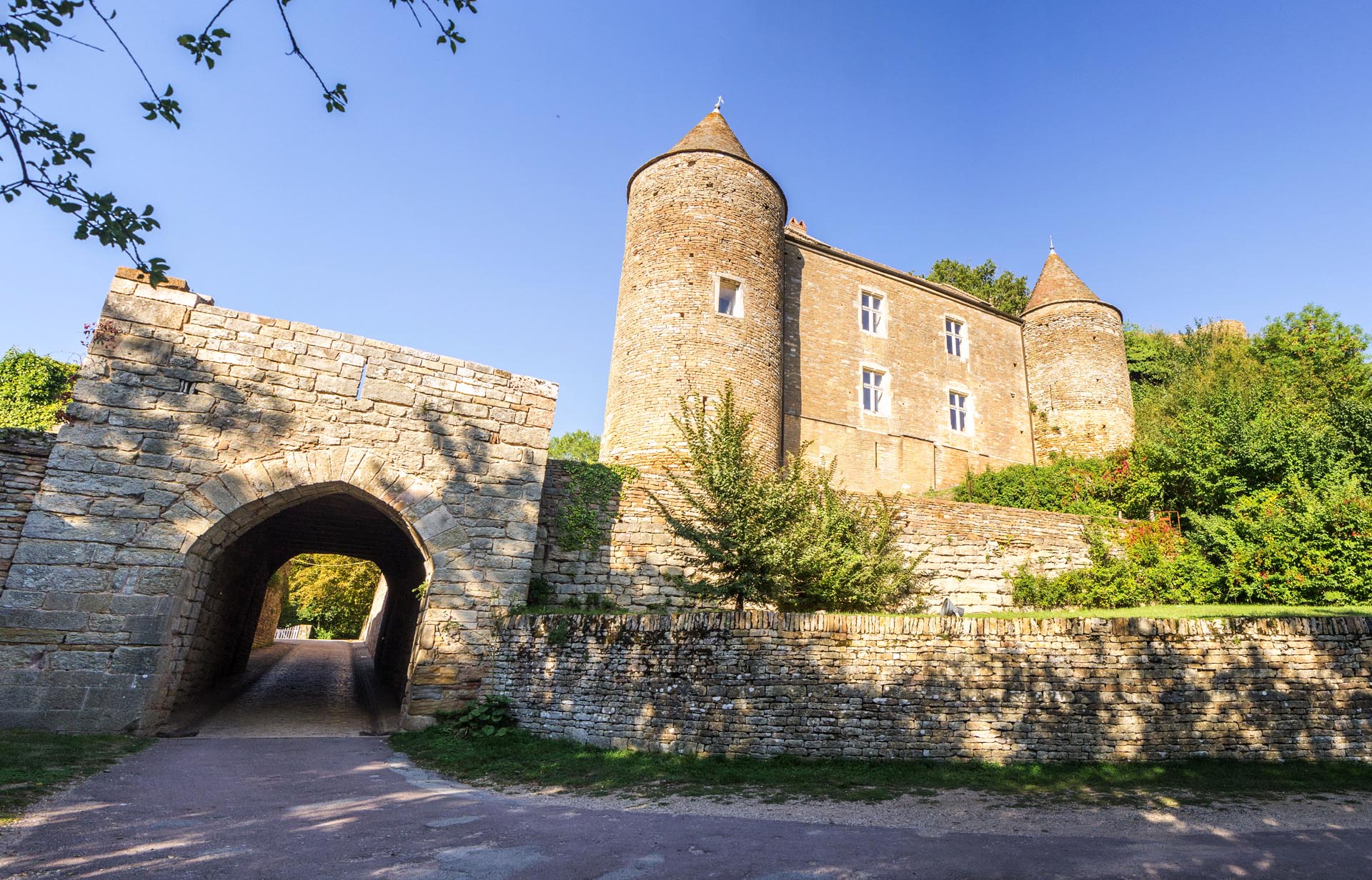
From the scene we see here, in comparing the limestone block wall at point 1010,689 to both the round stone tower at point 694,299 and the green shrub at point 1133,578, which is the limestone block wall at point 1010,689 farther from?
the round stone tower at point 694,299

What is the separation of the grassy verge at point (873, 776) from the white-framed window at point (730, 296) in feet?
40.5

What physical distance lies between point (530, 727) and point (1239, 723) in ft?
28.8

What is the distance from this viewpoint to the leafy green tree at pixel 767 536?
1015 centimetres

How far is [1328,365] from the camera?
25.0 metres

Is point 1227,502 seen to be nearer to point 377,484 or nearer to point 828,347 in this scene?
point 828,347

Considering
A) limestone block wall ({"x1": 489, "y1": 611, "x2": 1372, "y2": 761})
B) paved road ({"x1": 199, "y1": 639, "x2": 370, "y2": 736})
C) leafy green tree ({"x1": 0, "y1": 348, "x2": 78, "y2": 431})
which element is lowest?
paved road ({"x1": 199, "y1": 639, "x2": 370, "y2": 736})

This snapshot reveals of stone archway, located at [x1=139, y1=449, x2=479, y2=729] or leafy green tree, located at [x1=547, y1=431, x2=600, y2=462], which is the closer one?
stone archway, located at [x1=139, y1=449, x2=479, y2=729]

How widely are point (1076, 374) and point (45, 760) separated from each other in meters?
27.9

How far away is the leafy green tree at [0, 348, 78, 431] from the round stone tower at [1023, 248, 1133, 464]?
29.5 metres

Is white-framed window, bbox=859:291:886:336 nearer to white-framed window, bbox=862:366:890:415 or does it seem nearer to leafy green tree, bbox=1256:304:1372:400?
white-framed window, bbox=862:366:890:415

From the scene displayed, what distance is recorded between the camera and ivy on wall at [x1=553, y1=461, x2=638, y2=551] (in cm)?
1209

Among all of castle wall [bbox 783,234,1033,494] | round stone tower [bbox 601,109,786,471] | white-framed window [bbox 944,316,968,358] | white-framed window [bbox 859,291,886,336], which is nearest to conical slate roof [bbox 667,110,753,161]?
round stone tower [bbox 601,109,786,471]

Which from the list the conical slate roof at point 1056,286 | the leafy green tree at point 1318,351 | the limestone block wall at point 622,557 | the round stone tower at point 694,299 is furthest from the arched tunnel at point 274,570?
the leafy green tree at point 1318,351

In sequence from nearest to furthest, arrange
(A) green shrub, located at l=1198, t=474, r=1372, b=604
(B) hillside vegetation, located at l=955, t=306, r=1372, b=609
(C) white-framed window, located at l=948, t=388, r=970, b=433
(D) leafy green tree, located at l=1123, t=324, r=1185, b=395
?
1. (A) green shrub, located at l=1198, t=474, r=1372, b=604
2. (B) hillside vegetation, located at l=955, t=306, r=1372, b=609
3. (C) white-framed window, located at l=948, t=388, r=970, b=433
4. (D) leafy green tree, located at l=1123, t=324, r=1185, b=395
